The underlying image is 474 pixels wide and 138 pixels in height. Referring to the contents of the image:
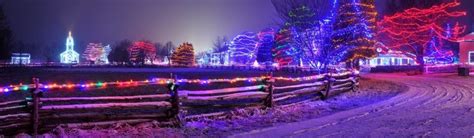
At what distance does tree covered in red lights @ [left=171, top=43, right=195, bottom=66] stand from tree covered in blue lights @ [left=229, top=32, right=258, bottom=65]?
925 cm

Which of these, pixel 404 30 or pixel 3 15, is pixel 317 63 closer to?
pixel 404 30

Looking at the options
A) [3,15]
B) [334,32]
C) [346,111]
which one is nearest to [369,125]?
[346,111]

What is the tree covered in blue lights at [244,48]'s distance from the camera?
364ft

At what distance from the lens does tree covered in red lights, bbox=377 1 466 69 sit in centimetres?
5550

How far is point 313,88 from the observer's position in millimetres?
21359

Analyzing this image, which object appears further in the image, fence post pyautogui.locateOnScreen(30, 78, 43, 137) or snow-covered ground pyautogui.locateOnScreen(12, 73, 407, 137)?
snow-covered ground pyautogui.locateOnScreen(12, 73, 407, 137)

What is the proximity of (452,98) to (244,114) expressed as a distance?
9621 millimetres

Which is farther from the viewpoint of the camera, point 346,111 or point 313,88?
point 313,88

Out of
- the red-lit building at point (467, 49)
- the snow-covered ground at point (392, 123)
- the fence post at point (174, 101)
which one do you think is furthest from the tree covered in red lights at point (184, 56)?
the fence post at point (174, 101)

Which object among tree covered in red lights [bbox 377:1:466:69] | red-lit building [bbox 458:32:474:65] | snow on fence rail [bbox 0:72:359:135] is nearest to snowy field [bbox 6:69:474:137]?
snow on fence rail [bbox 0:72:359:135]

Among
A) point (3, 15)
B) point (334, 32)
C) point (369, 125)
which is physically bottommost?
point (369, 125)

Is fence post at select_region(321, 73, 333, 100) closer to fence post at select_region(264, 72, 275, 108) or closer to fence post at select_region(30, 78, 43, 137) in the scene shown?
fence post at select_region(264, 72, 275, 108)

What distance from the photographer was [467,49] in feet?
184

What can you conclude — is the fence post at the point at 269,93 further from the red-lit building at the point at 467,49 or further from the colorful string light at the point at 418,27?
the red-lit building at the point at 467,49
